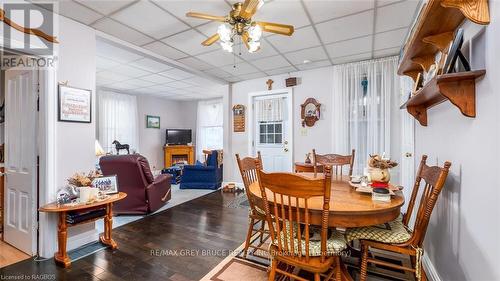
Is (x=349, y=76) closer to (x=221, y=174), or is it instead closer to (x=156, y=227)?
(x=221, y=174)

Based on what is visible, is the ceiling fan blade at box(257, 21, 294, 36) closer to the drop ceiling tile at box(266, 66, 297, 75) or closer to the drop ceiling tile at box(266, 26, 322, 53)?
the drop ceiling tile at box(266, 26, 322, 53)

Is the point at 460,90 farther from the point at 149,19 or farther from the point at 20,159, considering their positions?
the point at 20,159

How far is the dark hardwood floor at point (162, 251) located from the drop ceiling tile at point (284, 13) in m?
2.58

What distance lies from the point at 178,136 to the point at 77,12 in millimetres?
5517

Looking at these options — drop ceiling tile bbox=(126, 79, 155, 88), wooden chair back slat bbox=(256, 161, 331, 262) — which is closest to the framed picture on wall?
wooden chair back slat bbox=(256, 161, 331, 262)

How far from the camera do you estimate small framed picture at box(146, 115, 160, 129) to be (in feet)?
23.5

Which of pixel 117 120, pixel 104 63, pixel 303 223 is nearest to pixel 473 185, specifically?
pixel 303 223

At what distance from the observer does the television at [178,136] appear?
7566mm

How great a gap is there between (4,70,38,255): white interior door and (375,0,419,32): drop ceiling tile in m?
3.71

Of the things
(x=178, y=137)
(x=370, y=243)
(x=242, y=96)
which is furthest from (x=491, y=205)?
Result: (x=178, y=137)

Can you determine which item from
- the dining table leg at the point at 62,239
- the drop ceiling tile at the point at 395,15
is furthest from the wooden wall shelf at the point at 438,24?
Answer: the dining table leg at the point at 62,239

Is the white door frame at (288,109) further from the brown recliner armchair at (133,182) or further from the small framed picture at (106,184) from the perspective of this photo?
the small framed picture at (106,184)

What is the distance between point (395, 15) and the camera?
2.51 meters

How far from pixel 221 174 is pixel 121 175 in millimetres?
2567
